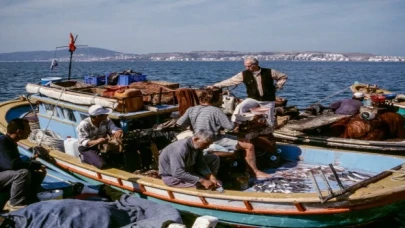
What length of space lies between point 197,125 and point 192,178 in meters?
1.18

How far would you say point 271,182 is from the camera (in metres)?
8.40

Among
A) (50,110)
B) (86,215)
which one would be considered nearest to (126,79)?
(50,110)

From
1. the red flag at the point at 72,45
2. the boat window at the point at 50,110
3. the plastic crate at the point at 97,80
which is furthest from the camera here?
the red flag at the point at 72,45

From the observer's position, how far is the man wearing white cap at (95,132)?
830cm

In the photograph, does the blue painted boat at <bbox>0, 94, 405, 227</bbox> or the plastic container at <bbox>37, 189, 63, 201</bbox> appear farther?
the plastic container at <bbox>37, 189, 63, 201</bbox>

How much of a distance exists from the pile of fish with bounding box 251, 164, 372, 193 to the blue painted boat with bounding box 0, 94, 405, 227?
23 mm

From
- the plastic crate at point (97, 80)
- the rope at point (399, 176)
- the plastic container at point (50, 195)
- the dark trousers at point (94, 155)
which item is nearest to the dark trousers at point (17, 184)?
the plastic container at point (50, 195)

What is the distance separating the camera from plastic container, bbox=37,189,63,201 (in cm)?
775

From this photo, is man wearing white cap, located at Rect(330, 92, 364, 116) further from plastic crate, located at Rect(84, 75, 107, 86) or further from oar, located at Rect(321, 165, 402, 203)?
plastic crate, located at Rect(84, 75, 107, 86)

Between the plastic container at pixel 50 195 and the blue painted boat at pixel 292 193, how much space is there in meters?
1.09

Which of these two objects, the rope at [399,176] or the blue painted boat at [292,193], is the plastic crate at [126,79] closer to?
the blue painted boat at [292,193]

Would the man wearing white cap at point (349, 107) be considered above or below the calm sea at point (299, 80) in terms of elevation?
above

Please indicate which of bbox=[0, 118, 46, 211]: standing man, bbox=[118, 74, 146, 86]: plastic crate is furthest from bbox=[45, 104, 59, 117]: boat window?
bbox=[0, 118, 46, 211]: standing man

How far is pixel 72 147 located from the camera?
10.2m
